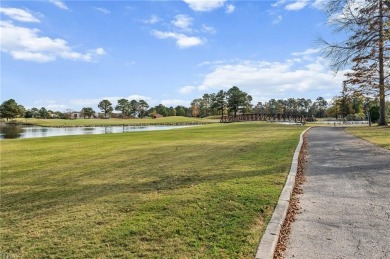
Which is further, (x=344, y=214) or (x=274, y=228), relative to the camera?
(x=344, y=214)

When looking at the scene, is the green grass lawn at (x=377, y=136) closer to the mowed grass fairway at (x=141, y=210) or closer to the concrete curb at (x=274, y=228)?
the mowed grass fairway at (x=141, y=210)

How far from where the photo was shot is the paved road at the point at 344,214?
3732 mm

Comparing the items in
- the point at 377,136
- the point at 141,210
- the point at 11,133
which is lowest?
the point at 11,133

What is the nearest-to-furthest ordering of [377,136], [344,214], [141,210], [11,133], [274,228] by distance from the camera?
1. [274,228]
2. [344,214]
3. [141,210]
4. [377,136]
5. [11,133]

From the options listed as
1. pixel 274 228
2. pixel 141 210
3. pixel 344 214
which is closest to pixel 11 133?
pixel 141 210

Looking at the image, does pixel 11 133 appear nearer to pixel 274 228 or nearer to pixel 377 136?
pixel 377 136

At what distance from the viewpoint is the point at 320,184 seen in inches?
275

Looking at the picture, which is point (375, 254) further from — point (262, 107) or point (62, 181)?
point (262, 107)

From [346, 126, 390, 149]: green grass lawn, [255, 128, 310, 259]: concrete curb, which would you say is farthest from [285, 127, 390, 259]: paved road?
[346, 126, 390, 149]: green grass lawn

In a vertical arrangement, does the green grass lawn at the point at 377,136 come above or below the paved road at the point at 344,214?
above

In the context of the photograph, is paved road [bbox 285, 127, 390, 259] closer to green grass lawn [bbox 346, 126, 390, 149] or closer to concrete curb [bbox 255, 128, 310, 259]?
concrete curb [bbox 255, 128, 310, 259]

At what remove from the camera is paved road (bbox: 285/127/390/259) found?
373cm

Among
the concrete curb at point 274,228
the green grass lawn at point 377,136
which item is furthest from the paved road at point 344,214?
the green grass lawn at point 377,136

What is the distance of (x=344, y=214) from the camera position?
494cm
